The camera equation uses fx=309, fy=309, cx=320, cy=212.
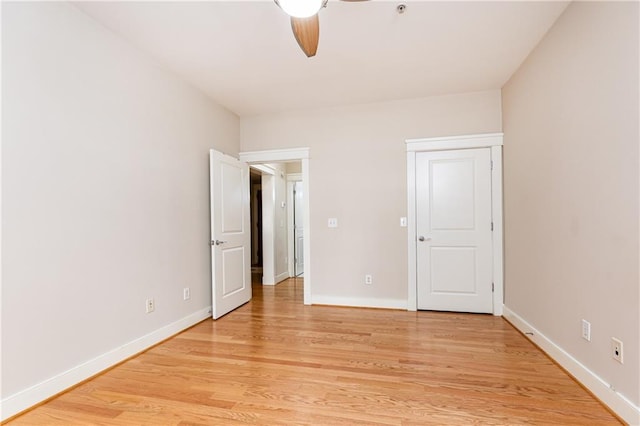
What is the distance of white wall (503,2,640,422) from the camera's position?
1614mm

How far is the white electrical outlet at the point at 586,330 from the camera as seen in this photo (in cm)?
194

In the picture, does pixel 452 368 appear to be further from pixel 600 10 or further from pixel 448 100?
pixel 448 100

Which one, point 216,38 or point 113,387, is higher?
point 216,38

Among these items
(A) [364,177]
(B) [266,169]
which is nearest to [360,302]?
(A) [364,177]

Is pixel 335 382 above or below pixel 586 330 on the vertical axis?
below

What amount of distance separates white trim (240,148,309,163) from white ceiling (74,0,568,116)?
739 mm

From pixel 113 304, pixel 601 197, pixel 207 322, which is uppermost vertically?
pixel 601 197

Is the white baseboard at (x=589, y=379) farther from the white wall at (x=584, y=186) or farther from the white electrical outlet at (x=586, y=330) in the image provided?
the white electrical outlet at (x=586, y=330)

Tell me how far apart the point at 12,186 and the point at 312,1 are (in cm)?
190

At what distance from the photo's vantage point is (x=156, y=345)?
271 centimetres

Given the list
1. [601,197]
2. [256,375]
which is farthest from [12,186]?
[601,197]

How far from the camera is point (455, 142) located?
3.54 metres

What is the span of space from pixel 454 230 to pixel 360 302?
1.41 m

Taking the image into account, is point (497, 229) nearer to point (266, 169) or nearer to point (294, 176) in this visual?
point (266, 169)
